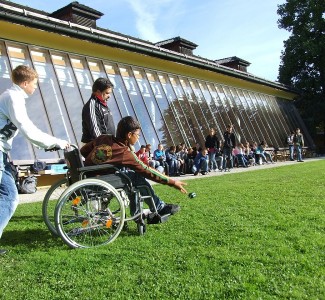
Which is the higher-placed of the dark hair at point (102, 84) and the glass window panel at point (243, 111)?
the glass window panel at point (243, 111)

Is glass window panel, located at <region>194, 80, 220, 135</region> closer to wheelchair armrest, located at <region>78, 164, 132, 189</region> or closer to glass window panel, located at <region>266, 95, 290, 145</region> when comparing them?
glass window panel, located at <region>266, 95, 290, 145</region>

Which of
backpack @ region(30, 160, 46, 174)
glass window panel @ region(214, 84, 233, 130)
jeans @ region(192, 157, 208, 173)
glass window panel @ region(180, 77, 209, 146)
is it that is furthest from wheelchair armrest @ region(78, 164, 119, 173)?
glass window panel @ region(214, 84, 233, 130)

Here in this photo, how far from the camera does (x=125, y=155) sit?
152 inches

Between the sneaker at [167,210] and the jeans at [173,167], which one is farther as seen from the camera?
the jeans at [173,167]

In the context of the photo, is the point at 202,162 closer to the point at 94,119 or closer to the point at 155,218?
the point at 94,119

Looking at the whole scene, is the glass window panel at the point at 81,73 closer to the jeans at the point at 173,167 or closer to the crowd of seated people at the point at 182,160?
the crowd of seated people at the point at 182,160

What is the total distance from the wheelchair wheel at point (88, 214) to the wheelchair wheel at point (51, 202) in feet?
0.93

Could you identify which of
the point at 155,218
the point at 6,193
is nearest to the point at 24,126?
the point at 6,193

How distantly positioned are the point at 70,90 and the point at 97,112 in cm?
853

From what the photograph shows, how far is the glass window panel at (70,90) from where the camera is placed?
12.2 meters

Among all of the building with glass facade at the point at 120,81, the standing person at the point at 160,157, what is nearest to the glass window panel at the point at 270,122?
the building with glass facade at the point at 120,81

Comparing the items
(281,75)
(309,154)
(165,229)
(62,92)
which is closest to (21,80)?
(165,229)

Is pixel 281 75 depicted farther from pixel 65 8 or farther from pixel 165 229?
pixel 165 229

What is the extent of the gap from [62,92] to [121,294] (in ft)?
35.3
